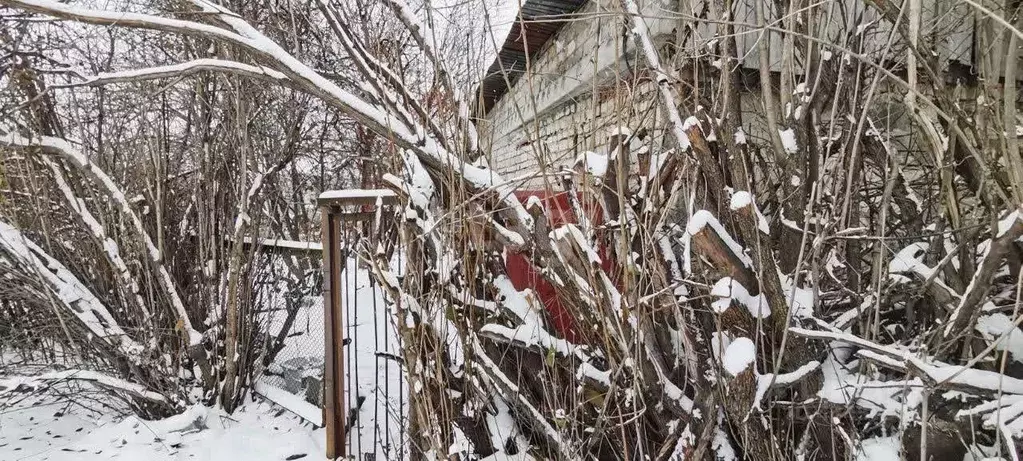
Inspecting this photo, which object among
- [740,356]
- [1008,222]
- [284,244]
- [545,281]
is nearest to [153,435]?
[284,244]

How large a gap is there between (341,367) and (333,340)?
17 centimetres

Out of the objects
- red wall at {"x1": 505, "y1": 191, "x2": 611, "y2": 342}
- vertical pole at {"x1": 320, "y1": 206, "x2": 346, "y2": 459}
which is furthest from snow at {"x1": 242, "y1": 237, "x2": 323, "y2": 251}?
red wall at {"x1": 505, "y1": 191, "x2": 611, "y2": 342}

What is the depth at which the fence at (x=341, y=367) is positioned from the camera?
278cm

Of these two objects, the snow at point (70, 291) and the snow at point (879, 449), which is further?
the snow at point (70, 291)

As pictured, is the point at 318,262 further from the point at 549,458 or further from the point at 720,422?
the point at 720,422

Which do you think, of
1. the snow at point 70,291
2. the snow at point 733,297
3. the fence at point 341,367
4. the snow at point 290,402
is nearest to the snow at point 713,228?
the snow at point 733,297

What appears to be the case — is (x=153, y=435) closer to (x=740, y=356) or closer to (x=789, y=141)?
(x=740, y=356)

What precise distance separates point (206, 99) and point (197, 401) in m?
2.24

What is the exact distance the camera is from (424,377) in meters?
2.32

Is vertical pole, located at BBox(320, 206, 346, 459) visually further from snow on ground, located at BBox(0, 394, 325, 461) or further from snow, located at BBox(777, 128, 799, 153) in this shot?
snow, located at BBox(777, 128, 799, 153)

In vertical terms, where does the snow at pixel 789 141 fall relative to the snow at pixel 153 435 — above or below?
above

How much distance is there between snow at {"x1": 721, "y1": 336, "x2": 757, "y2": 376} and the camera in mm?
1606

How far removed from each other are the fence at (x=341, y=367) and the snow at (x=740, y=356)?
4.67 feet

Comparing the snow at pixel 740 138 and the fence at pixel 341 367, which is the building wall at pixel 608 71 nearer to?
the snow at pixel 740 138
